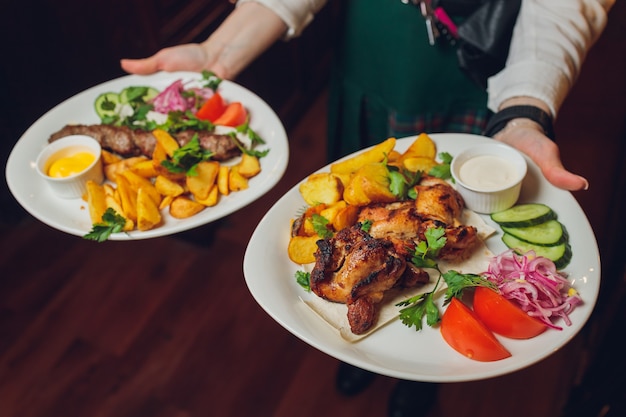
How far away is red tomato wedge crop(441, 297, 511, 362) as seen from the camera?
4.77 ft

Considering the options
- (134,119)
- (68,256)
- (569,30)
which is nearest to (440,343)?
(569,30)

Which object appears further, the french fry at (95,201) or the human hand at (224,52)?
the human hand at (224,52)

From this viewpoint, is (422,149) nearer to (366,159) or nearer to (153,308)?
(366,159)

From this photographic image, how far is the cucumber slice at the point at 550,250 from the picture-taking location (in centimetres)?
162

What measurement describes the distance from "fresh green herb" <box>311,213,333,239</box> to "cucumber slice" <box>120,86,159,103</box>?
3.38ft

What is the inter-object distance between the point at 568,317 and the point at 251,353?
1.75 meters

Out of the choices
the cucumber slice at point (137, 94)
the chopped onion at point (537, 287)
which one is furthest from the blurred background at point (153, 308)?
the chopped onion at point (537, 287)

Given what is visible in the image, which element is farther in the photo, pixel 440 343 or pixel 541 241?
pixel 541 241

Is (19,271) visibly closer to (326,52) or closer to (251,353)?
(251,353)

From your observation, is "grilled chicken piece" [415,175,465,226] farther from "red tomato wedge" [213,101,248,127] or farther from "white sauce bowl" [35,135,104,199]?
"white sauce bowl" [35,135,104,199]

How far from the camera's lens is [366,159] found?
1.90 metres

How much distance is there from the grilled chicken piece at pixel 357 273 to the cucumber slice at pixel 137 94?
3.77 ft

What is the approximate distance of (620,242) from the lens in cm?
253

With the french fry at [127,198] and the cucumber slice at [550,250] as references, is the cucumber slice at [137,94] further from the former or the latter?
the cucumber slice at [550,250]
